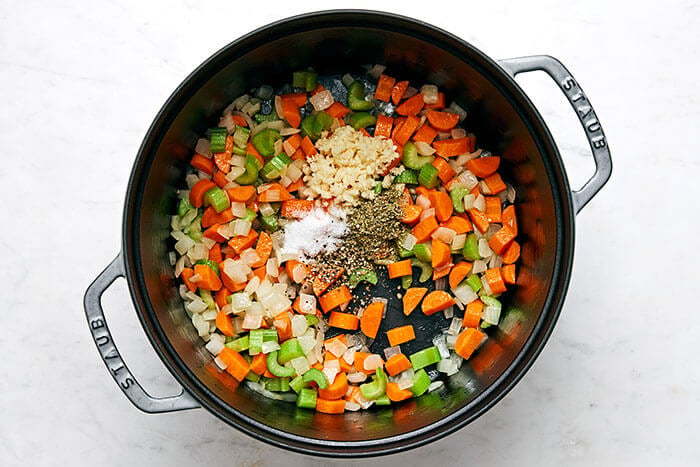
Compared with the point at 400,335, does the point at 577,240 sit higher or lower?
higher

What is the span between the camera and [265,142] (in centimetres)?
215

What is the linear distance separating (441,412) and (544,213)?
0.65 metres

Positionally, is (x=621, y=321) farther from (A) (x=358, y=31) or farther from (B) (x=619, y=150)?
(A) (x=358, y=31)

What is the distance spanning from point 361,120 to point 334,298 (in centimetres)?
57

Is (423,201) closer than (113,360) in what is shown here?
No

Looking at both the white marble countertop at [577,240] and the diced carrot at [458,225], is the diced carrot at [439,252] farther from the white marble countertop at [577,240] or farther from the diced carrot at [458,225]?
the white marble countertop at [577,240]

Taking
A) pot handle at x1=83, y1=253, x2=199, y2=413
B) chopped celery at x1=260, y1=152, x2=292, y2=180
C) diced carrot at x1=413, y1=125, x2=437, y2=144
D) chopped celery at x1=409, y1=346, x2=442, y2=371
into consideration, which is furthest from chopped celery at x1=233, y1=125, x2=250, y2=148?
chopped celery at x1=409, y1=346, x2=442, y2=371

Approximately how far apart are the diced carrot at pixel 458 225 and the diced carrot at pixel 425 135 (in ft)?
0.86

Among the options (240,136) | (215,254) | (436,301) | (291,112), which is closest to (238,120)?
(240,136)

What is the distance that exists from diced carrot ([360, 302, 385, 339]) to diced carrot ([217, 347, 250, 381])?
1.25 ft

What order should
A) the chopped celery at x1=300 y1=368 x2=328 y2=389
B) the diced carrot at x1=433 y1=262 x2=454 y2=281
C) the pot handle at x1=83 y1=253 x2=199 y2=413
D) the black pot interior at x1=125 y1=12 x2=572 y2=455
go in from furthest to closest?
the diced carrot at x1=433 y1=262 x2=454 y2=281
the chopped celery at x1=300 y1=368 x2=328 y2=389
the black pot interior at x1=125 y1=12 x2=572 y2=455
the pot handle at x1=83 y1=253 x2=199 y2=413

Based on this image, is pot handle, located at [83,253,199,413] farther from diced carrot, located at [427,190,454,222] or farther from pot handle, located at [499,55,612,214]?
pot handle, located at [499,55,612,214]

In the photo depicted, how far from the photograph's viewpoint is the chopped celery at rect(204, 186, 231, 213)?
6.89ft

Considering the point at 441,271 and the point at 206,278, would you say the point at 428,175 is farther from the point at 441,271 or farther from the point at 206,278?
the point at 206,278
